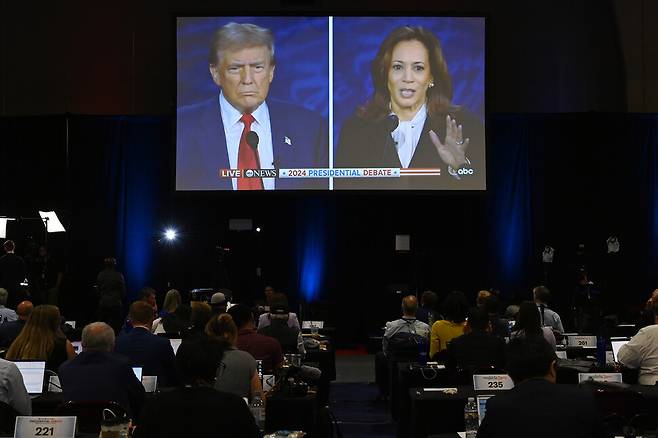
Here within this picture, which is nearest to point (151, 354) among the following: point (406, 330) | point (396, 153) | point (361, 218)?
point (406, 330)

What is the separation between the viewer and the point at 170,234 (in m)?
15.7

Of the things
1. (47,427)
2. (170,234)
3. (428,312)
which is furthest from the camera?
(170,234)

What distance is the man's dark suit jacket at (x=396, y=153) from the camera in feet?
45.3

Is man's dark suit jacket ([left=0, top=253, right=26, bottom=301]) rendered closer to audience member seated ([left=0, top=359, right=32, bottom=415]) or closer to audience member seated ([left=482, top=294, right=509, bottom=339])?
audience member seated ([left=482, top=294, right=509, bottom=339])

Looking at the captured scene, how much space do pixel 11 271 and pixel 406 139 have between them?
18.7 ft

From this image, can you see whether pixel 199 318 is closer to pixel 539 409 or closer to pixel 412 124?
pixel 539 409

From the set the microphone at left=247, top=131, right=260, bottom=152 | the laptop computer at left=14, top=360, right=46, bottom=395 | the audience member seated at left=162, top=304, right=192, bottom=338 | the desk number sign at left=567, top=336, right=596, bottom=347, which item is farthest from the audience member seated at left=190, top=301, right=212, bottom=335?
the microphone at left=247, top=131, right=260, bottom=152

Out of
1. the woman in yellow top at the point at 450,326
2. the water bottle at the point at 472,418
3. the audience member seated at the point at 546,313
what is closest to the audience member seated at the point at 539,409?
the water bottle at the point at 472,418

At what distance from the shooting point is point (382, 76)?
14.1 meters

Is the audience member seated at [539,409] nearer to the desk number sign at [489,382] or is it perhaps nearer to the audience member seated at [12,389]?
the desk number sign at [489,382]

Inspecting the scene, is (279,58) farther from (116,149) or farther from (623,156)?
(623,156)

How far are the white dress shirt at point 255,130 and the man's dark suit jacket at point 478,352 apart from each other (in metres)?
6.90

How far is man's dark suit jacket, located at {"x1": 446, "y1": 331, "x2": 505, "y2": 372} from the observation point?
7.23 meters

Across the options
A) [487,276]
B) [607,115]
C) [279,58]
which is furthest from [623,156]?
[279,58]
